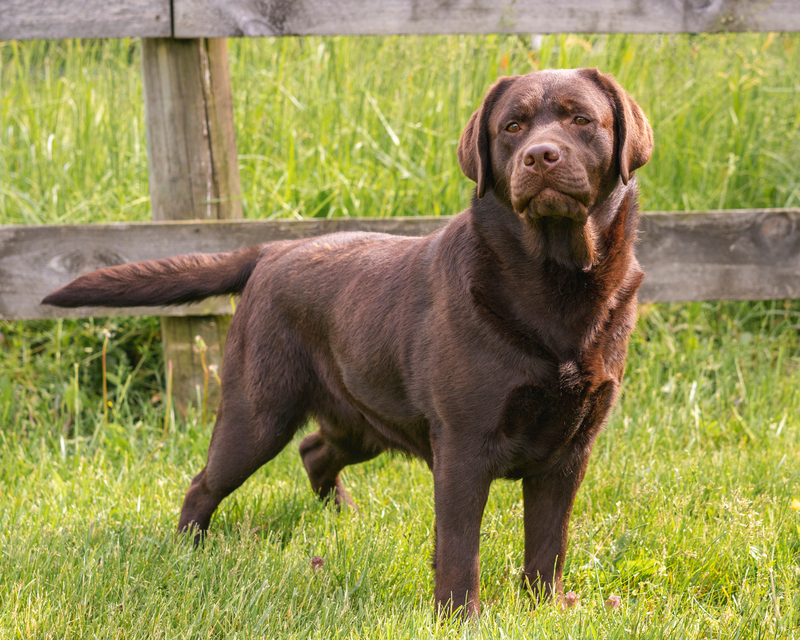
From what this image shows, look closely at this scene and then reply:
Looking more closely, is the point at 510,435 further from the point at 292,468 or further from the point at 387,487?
the point at 292,468

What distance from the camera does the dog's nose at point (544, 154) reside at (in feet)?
6.19

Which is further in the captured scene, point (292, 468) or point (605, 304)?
point (292, 468)

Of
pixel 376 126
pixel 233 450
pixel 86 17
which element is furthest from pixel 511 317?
pixel 376 126

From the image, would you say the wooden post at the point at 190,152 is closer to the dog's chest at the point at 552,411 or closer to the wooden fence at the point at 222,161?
the wooden fence at the point at 222,161

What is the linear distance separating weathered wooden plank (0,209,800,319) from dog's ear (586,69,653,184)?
1389 millimetres

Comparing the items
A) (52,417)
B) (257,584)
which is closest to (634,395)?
(257,584)

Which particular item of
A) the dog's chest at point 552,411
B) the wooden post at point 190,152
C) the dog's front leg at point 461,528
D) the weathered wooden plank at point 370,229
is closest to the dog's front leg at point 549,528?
the dog's chest at point 552,411

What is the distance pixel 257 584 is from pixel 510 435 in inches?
32.4

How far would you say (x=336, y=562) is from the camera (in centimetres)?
233

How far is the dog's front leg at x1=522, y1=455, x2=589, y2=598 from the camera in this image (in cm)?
226

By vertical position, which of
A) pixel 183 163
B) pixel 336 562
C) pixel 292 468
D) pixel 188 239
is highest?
pixel 183 163

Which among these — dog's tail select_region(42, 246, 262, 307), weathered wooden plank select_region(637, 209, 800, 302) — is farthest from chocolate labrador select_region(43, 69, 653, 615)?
weathered wooden plank select_region(637, 209, 800, 302)

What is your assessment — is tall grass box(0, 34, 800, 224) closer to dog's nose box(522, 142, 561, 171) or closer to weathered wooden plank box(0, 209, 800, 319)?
weathered wooden plank box(0, 209, 800, 319)

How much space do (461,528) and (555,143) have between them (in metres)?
1.00
